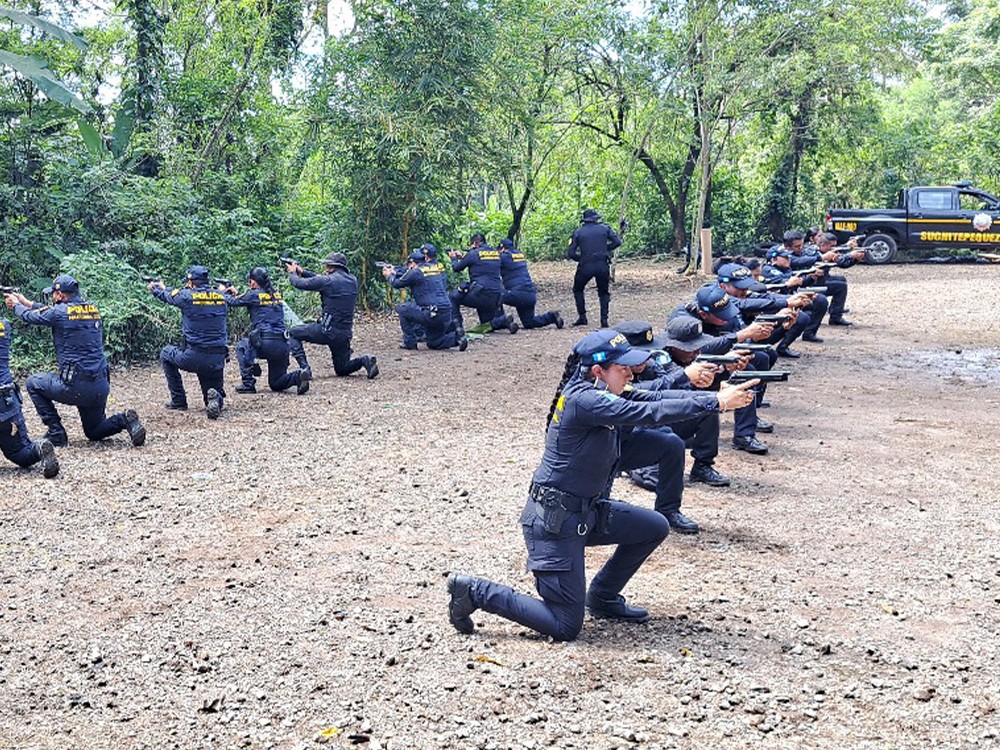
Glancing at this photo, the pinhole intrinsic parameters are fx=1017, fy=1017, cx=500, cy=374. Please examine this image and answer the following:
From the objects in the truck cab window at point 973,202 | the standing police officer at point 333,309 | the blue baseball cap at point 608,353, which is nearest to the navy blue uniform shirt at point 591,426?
the blue baseball cap at point 608,353

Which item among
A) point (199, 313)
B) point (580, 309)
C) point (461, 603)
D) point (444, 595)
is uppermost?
point (199, 313)

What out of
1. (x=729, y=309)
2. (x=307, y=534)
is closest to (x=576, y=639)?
(x=307, y=534)

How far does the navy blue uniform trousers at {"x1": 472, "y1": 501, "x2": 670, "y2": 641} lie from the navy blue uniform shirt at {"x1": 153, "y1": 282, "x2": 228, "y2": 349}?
274 inches

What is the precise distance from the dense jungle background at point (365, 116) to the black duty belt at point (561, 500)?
8.96m

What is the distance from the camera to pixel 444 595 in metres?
6.18

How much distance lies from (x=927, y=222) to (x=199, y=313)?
20.2 metres

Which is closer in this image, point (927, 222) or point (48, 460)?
point (48, 460)

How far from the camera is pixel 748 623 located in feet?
18.8

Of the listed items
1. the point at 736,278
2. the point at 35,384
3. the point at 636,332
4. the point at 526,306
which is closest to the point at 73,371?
the point at 35,384

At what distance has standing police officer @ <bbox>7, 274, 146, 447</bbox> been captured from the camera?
968cm

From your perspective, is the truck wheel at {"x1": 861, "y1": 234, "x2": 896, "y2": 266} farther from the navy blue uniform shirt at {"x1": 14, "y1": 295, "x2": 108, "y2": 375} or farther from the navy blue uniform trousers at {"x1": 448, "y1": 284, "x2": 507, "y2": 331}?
the navy blue uniform shirt at {"x1": 14, "y1": 295, "x2": 108, "y2": 375}

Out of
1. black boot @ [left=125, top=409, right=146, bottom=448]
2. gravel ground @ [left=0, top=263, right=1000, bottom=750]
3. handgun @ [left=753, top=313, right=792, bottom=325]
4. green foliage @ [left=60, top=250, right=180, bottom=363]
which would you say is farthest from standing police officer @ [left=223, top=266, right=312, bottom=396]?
handgun @ [left=753, top=313, right=792, bottom=325]

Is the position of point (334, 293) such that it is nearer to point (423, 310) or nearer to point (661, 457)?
point (423, 310)

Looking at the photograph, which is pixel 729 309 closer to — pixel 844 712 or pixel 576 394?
pixel 576 394
